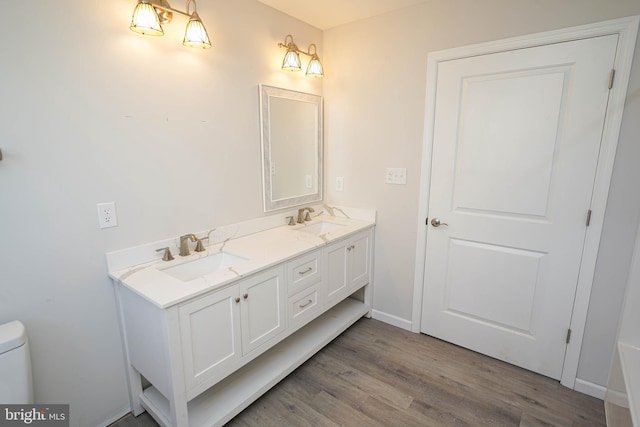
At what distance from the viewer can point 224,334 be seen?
5.25 feet

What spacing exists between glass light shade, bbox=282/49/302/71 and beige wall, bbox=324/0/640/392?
0.48 metres

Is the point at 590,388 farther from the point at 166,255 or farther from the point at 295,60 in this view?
the point at 295,60

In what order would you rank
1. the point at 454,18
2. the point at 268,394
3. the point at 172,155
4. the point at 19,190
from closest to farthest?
1. the point at 19,190
2. the point at 172,155
3. the point at 268,394
4. the point at 454,18

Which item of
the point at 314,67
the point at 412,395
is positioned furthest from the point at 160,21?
the point at 412,395

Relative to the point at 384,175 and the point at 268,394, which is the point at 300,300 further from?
the point at 384,175

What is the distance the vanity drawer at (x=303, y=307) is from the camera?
79.1 inches

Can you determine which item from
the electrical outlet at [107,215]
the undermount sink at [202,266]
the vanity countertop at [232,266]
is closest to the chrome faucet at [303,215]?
the vanity countertop at [232,266]

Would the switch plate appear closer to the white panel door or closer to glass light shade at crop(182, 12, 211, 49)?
the white panel door

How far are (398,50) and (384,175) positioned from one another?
0.92 metres

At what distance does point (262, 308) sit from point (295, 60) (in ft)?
5.69

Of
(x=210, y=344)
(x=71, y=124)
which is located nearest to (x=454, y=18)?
(x=71, y=124)

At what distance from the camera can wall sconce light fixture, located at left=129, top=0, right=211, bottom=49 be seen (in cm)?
152

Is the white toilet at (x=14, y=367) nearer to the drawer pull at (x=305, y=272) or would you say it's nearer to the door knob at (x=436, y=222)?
the drawer pull at (x=305, y=272)

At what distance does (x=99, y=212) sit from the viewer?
5.20 feet
